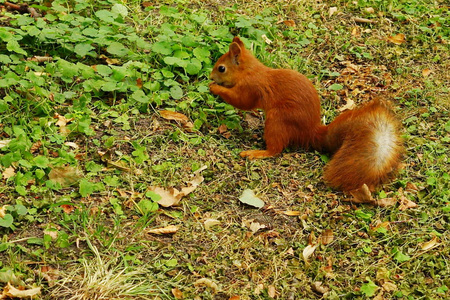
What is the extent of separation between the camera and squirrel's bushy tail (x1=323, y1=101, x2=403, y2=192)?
11.0 feet

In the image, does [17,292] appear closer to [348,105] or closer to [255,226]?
[255,226]

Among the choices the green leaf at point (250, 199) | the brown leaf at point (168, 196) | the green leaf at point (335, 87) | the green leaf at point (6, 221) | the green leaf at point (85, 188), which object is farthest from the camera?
the green leaf at point (335, 87)

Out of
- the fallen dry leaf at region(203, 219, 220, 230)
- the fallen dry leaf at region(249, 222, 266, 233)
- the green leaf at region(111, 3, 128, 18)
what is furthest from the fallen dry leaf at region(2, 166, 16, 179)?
the green leaf at region(111, 3, 128, 18)

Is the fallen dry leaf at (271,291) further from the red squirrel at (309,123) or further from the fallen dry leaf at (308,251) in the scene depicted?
the red squirrel at (309,123)

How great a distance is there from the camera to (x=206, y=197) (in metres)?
3.32

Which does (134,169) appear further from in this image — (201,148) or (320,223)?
(320,223)

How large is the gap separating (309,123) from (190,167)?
2.75 ft

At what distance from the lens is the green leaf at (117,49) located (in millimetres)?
4164

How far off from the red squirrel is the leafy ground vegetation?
4.6 inches

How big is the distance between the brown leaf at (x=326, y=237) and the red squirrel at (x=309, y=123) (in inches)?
13.8

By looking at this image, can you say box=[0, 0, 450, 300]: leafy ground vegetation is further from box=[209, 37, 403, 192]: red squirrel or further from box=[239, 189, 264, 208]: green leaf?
box=[209, 37, 403, 192]: red squirrel

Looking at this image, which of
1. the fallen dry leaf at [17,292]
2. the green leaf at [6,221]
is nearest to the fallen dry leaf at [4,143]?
the green leaf at [6,221]

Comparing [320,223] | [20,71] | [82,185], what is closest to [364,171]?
[320,223]

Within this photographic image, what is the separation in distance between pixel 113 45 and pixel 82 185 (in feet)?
4.85
